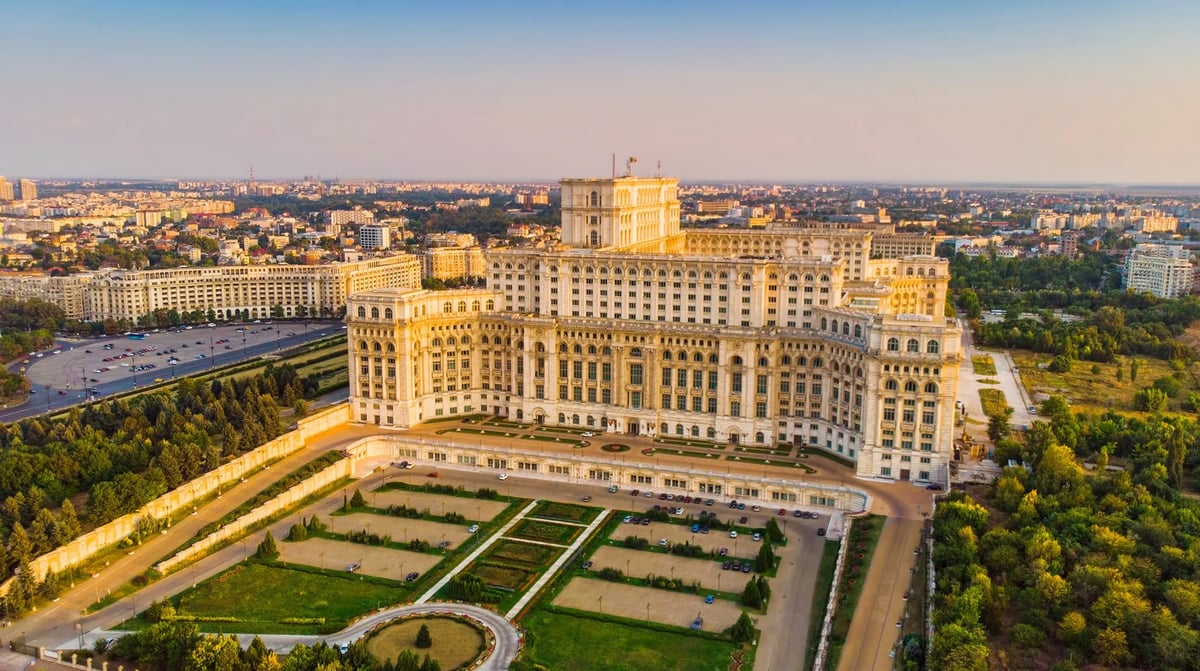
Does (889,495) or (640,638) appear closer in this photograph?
(640,638)

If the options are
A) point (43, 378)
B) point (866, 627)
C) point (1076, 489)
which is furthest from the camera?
point (43, 378)

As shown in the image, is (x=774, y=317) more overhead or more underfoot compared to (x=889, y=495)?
more overhead

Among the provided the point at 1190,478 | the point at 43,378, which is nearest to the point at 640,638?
the point at 1190,478

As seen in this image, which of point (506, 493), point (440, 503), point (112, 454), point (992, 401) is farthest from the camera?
point (992, 401)

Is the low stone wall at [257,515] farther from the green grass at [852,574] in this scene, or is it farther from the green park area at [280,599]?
the green grass at [852,574]

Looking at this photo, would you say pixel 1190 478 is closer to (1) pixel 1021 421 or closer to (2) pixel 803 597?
(1) pixel 1021 421

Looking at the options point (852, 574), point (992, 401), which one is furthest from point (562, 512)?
point (992, 401)

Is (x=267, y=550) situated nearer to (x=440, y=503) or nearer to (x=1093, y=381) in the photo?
(x=440, y=503)
